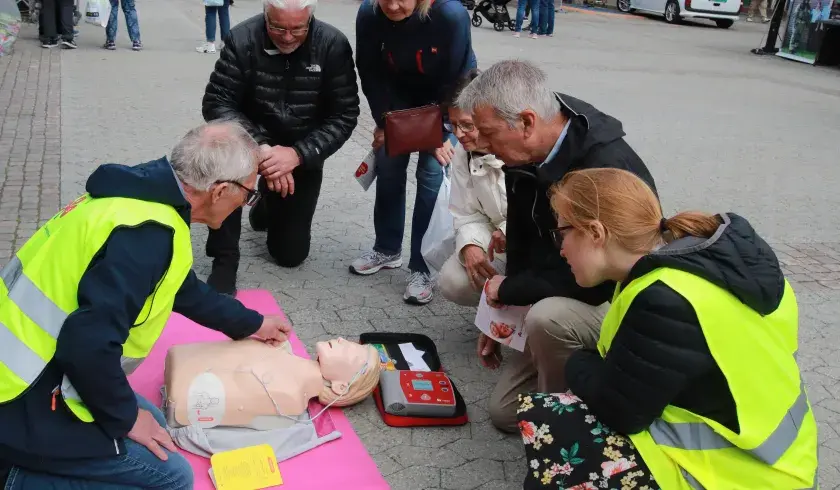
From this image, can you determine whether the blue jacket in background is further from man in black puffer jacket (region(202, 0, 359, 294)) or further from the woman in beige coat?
the woman in beige coat

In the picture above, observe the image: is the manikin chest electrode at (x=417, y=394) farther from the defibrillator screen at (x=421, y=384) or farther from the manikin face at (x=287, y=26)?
the manikin face at (x=287, y=26)

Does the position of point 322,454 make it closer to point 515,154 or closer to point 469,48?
point 515,154

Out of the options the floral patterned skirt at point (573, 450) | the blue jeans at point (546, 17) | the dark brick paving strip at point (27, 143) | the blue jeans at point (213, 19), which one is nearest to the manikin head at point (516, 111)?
the floral patterned skirt at point (573, 450)

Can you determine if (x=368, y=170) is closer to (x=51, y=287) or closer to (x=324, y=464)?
(x=324, y=464)

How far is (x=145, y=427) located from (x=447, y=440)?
3.78 feet

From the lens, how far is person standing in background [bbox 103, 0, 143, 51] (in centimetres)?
1068

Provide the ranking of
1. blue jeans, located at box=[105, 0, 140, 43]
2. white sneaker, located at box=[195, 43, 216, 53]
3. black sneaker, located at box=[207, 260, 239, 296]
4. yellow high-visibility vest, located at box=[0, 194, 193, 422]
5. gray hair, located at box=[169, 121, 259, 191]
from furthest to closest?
white sneaker, located at box=[195, 43, 216, 53]
blue jeans, located at box=[105, 0, 140, 43]
black sneaker, located at box=[207, 260, 239, 296]
gray hair, located at box=[169, 121, 259, 191]
yellow high-visibility vest, located at box=[0, 194, 193, 422]

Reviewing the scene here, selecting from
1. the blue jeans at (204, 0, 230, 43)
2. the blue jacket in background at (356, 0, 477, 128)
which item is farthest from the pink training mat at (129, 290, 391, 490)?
the blue jeans at (204, 0, 230, 43)

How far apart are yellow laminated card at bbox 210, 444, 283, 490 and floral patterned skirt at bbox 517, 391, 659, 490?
89cm

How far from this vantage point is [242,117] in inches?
157

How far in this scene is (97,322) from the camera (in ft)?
6.57

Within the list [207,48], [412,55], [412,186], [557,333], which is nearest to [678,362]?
[557,333]

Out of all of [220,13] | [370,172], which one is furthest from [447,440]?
[220,13]

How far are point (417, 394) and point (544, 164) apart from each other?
103 centimetres
